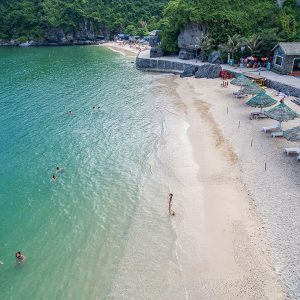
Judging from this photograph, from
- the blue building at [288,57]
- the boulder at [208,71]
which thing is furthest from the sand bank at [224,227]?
the boulder at [208,71]

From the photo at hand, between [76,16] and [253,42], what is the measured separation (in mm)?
73121

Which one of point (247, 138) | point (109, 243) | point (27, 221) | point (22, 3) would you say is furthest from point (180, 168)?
point (22, 3)

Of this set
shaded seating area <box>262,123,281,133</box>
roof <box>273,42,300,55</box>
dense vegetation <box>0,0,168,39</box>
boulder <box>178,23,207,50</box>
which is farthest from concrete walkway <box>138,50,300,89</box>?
dense vegetation <box>0,0,168,39</box>

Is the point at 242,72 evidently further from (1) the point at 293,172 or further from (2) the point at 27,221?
(2) the point at 27,221

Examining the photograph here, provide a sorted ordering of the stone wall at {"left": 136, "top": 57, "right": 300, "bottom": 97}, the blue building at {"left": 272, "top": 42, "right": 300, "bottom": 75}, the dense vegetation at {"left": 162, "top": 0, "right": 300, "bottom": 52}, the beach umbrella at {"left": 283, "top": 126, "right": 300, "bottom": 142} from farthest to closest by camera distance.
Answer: the stone wall at {"left": 136, "top": 57, "right": 300, "bottom": 97} < the dense vegetation at {"left": 162, "top": 0, "right": 300, "bottom": 52} < the blue building at {"left": 272, "top": 42, "right": 300, "bottom": 75} < the beach umbrella at {"left": 283, "top": 126, "right": 300, "bottom": 142}

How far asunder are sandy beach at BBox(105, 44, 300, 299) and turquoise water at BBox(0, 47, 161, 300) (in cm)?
179

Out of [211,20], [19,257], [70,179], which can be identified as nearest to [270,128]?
[70,179]

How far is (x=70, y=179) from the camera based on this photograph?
88.4 ft

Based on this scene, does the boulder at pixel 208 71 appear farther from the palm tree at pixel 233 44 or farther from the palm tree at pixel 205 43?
the palm tree at pixel 205 43

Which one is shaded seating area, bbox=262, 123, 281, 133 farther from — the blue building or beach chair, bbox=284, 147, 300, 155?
the blue building

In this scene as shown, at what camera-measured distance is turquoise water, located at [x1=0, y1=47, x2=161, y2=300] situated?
702 inches

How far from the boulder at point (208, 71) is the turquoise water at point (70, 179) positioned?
9588mm

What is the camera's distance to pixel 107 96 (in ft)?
164

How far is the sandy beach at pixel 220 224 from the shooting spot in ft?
53.8
